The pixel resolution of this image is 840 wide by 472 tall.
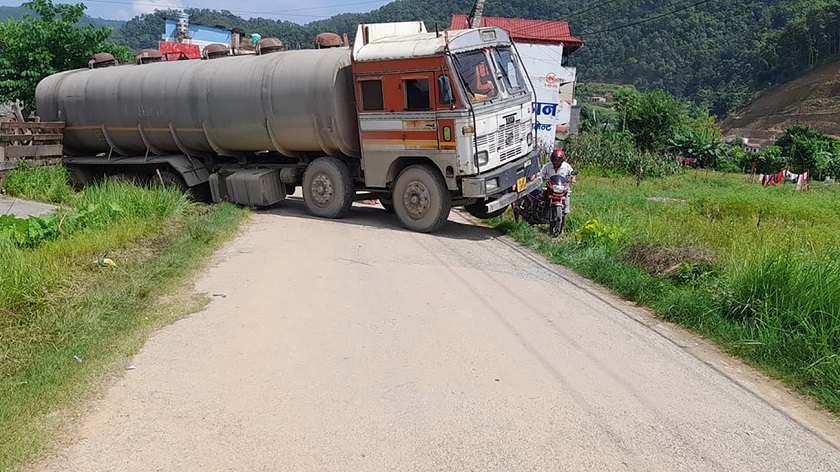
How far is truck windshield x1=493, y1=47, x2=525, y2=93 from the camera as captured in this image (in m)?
10.6

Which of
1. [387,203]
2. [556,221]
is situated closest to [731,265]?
[556,221]

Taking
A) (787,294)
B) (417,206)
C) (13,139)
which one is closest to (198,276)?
(417,206)

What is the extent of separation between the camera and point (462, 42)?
9.97 metres

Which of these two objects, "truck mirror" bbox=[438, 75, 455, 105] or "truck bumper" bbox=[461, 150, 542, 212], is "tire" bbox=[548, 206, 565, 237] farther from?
"truck mirror" bbox=[438, 75, 455, 105]

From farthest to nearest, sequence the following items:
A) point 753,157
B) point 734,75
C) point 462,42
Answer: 1. point 734,75
2. point 753,157
3. point 462,42

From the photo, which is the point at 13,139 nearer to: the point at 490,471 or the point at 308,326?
the point at 308,326

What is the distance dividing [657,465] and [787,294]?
292cm

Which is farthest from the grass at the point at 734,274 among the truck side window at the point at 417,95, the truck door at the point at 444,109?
the truck side window at the point at 417,95

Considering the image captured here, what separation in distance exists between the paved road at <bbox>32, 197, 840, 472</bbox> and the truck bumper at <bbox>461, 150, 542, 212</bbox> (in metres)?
2.77

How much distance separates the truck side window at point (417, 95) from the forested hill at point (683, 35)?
2216 inches

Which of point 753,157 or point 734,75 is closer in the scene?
point 753,157

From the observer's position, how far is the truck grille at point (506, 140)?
10047 mm

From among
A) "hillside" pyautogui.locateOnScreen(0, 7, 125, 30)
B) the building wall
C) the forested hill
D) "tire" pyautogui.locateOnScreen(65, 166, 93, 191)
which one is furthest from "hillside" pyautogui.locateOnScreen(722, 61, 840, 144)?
"tire" pyautogui.locateOnScreen(65, 166, 93, 191)

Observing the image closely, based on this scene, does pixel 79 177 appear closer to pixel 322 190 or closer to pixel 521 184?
pixel 322 190
